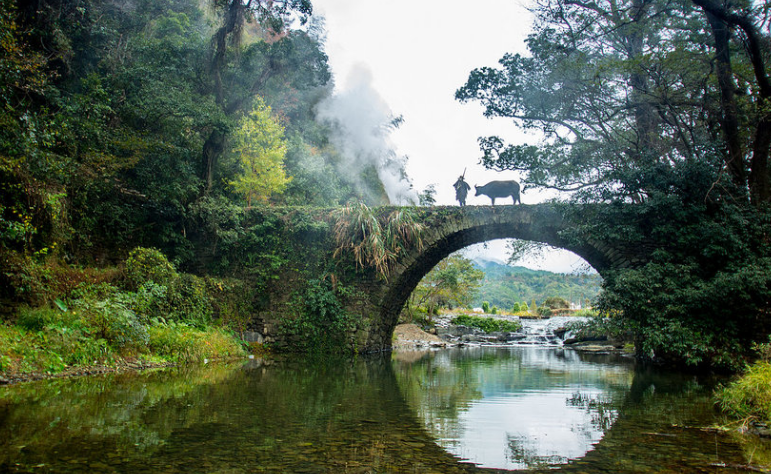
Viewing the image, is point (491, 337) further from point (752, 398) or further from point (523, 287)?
point (523, 287)

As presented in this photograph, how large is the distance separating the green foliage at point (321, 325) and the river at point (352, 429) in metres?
5.08

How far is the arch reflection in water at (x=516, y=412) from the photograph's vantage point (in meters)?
2.94

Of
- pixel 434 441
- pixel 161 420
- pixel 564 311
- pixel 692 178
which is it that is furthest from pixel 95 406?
pixel 564 311

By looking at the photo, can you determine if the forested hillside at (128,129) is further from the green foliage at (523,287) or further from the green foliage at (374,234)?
the green foliage at (523,287)

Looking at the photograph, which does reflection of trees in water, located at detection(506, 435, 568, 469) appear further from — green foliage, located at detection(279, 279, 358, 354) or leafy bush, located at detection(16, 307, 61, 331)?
green foliage, located at detection(279, 279, 358, 354)

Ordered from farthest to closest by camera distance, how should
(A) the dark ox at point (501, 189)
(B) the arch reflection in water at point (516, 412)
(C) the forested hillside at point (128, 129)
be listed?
(A) the dark ox at point (501, 189)
(C) the forested hillside at point (128, 129)
(B) the arch reflection in water at point (516, 412)

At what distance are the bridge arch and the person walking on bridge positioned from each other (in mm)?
1059

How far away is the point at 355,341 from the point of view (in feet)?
36.9

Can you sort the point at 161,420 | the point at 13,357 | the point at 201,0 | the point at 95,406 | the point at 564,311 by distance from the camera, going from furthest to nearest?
the point at 564,311, the point at 201,0, the point at 13,357, the point at 95,406, the point at 161,420

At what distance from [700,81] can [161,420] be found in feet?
41.0

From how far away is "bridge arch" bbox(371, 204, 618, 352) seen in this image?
11414 millimetres

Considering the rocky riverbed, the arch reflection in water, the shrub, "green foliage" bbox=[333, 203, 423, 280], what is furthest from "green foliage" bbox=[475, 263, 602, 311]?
the arch reflection in water

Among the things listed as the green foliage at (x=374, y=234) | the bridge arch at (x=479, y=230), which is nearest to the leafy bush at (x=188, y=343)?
the green foliage at (x=374, y=234)

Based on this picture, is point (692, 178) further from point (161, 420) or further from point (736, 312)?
point (161, 420)
